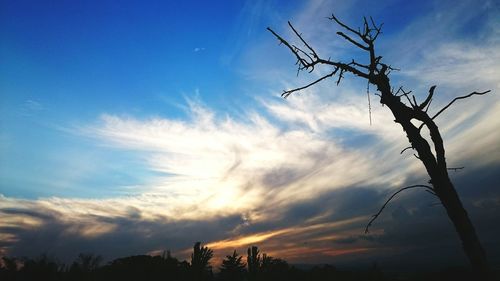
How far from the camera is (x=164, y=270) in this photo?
20.4 m

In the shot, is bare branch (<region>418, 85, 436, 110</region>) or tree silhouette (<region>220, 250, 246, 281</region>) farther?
tree silhouette (<region>220, 250, 246, 281</region>)

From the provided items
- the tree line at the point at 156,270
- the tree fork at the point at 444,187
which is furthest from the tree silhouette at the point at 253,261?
the tree fork at the point at 444,187

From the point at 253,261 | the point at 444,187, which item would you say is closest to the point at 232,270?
the point at 253,261

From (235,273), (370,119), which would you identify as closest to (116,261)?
(235,273)

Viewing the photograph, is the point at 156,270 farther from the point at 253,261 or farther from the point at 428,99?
the point at 428,99

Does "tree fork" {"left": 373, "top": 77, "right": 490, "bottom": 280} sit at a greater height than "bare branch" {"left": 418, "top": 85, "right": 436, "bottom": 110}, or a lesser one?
lesser

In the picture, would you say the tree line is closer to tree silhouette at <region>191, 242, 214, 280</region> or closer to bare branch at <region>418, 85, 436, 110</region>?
tree silhouette at <region>191, 242, 214, 280</region>

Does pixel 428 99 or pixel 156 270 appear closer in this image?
pixel 428 99

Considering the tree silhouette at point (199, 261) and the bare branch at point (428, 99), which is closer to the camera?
the bare branch at point (428, 99)

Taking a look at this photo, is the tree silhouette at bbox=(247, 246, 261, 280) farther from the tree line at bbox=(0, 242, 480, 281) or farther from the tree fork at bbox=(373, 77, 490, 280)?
the tree fork at bbox=(373, 77, 490, 280)

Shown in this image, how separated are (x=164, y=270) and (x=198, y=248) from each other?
146 inches

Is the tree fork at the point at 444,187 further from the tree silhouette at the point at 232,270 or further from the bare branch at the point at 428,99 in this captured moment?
the tree silhouette at the point at 232,270

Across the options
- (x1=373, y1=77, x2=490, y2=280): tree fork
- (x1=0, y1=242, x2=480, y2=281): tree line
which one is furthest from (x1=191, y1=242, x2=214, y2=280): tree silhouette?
(x1=373, y1=77, x2=490, y2=280): tree fork

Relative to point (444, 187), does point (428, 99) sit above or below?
above
